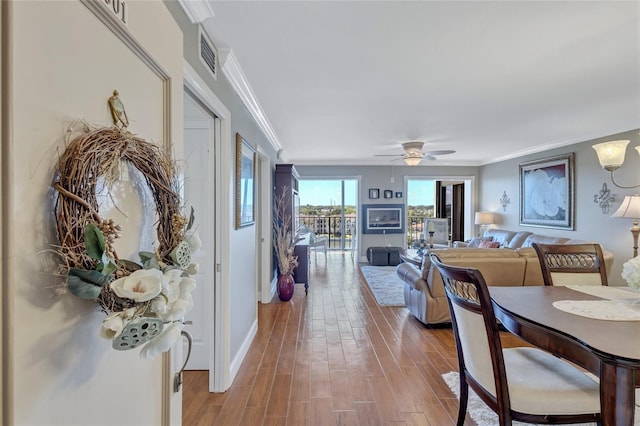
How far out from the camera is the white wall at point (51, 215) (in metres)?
0.50

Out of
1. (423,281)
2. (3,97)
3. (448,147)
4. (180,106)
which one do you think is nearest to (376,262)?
(448,147)

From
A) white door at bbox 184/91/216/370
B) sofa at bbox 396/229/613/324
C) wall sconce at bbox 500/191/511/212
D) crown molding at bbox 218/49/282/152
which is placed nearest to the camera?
crown molding at bbox 218/49/282/152

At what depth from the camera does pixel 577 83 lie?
2855 millimetres

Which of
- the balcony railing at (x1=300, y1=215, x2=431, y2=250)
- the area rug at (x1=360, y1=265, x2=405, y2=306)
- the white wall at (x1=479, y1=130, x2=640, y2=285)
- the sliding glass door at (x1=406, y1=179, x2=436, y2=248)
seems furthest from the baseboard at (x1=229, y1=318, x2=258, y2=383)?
the sliding glass door at (x1=406, y1=179, x2=436, y2=248)

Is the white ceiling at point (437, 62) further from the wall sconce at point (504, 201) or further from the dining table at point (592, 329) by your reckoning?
the wall sconce at point (504, 201)

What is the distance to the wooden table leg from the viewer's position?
1.17m

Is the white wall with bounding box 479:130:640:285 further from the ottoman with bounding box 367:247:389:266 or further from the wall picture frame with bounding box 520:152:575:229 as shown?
the ottoman with bounding box 367:247:389:266

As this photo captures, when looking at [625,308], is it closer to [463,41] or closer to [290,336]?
Result: [463,41]

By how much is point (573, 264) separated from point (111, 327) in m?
2.97

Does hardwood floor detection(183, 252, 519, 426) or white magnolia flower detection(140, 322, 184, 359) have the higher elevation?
white magnolia flower detection(140, 322, 184, 359)

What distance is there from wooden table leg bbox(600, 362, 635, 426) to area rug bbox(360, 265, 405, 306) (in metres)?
3.18

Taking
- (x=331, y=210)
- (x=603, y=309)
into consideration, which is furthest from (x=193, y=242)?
(x=331, y=210)

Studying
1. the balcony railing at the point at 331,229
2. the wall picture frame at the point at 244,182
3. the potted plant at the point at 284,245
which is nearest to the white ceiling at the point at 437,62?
the wall picture frame at the point at 244,182

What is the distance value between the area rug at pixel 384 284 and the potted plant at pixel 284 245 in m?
1.37
